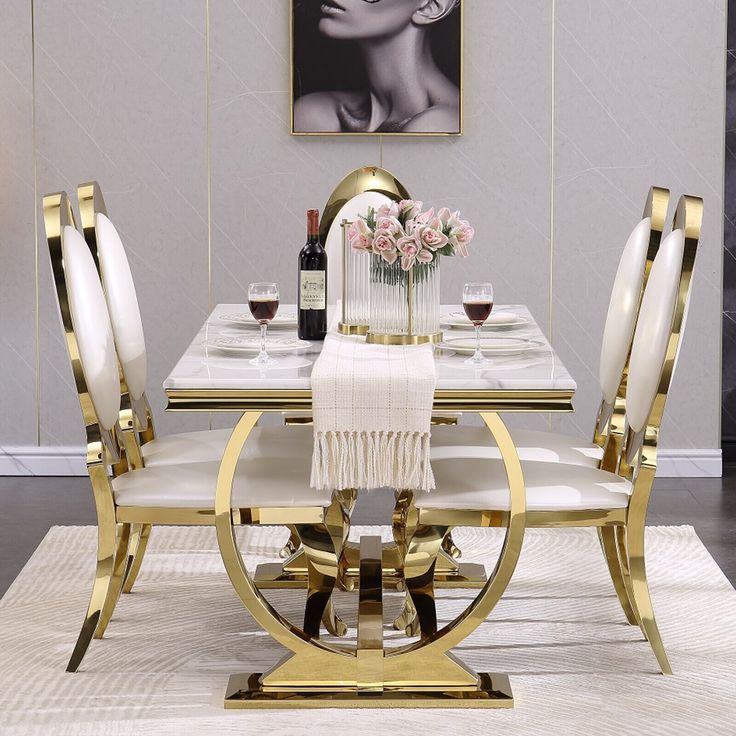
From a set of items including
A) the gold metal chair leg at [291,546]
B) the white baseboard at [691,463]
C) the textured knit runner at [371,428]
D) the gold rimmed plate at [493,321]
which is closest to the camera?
the textured knit runner at [371,428]

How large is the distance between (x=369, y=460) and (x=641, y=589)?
0.76 meters

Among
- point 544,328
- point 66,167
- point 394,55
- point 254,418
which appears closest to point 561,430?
point 544,328

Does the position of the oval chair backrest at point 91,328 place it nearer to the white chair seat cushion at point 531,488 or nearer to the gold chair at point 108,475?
the gold chair at point 108,475

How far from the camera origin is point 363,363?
2523mm

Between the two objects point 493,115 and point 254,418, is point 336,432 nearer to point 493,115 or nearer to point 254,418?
point 254,418

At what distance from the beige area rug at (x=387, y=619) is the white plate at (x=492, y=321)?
0.75 meters

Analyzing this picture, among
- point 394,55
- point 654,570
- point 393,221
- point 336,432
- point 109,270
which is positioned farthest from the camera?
point 394,55

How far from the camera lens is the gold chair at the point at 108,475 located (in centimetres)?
261

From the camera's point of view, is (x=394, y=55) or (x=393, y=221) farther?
(x=394, y=55)

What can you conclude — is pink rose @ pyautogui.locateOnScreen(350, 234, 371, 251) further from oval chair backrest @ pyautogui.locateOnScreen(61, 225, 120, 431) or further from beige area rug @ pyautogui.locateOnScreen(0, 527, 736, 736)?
beige area rug @ pyautogui.locateOnScreen(0, 527, 736, 736)

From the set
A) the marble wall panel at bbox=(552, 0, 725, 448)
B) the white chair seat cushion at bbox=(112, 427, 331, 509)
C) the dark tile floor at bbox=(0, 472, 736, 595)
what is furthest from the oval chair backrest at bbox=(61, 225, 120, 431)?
the marble wall panel at bbox=(552, 0, 725, 448)

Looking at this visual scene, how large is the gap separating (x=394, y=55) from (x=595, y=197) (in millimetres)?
916

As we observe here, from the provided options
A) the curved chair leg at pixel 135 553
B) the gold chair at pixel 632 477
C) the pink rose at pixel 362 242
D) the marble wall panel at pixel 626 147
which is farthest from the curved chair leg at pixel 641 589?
the marble wall panel at pixel 626 147

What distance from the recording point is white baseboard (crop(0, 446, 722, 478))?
4.71 meters
